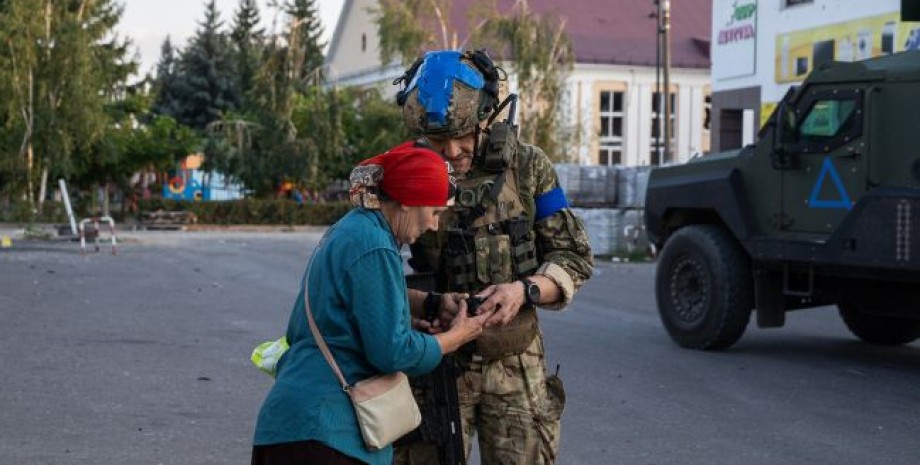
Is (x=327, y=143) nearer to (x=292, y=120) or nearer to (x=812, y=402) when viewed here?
(x=292, y=120)

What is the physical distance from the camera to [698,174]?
39.5ft

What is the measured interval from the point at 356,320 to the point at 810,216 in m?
8.03

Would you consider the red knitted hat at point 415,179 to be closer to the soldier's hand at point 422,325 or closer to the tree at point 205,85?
the soldier's hand at point 422,325

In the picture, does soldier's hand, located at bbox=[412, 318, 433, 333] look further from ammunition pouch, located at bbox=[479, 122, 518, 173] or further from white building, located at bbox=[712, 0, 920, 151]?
white building, located at bbox=[712, 0, 920, 151]

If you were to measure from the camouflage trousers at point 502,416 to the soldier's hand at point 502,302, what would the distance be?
0.76 ft

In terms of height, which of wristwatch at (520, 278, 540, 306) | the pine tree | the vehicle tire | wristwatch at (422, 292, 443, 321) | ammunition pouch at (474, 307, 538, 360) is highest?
the pine tree

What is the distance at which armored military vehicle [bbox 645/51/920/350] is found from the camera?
1011cm

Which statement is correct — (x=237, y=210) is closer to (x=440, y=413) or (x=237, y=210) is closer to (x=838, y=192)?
(x=838, y=192)

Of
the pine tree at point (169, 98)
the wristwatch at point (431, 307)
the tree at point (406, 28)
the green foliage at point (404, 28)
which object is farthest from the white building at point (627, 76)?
the wristwatch at point (431, 307)

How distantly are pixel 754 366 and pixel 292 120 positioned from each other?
157 ft

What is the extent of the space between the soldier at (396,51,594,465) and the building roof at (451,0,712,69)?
196ft

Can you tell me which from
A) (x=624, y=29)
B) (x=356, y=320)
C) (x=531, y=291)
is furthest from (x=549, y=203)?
(x=624, y=29)

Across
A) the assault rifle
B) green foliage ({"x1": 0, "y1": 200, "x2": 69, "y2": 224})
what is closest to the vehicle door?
the assault rifle

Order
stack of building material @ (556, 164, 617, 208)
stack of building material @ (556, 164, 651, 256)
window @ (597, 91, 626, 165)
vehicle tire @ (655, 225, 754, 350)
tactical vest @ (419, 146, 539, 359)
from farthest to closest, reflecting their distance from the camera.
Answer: window @ (597, 91, 626, 165)
stack of building material @ (556, 164, 651, 256)
stack of building material @ (556, 164, 617, 208)
vehicle tire @ (655, 225, 754, 350)
tactical vest @ (419, 146, 539, 359)
